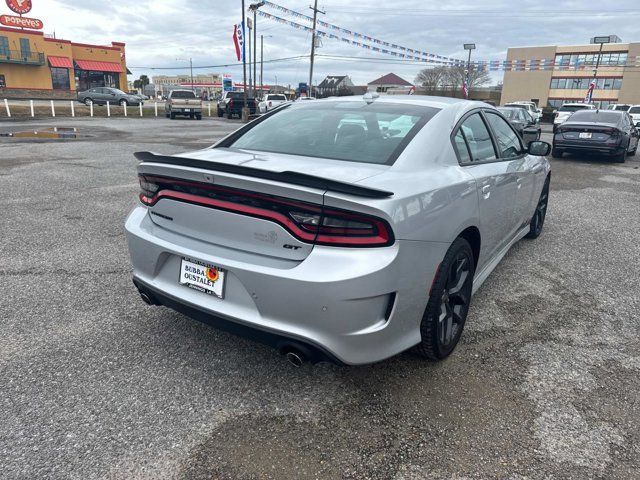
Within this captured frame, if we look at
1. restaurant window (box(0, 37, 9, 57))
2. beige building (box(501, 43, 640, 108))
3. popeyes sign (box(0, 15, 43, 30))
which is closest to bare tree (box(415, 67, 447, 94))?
beige building (box(501, 43, 640, 108))

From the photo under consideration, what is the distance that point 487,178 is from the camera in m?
3.16

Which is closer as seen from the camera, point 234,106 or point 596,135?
point 596,135

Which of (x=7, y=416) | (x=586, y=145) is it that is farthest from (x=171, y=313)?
(x=586, y=145)

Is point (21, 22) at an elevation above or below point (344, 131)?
above

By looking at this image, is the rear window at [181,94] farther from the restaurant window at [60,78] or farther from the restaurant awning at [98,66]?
the restaurant awning at [98,66]

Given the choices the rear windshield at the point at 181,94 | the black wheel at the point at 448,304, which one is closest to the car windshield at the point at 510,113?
Answer: the black wheel at the point at 448,304

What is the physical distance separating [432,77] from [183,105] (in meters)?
55.2

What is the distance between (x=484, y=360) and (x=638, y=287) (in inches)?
86.0

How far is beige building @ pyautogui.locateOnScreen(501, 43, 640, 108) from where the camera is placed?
64.1 m

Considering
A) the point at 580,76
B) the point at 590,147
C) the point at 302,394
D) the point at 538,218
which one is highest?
the point at 580,76

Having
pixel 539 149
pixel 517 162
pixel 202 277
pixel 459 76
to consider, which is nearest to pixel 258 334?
pixel 202 277

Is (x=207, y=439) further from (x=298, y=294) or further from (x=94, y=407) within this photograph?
(x=298, y=294)

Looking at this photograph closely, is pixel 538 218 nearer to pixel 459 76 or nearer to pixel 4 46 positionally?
pixel 4 46

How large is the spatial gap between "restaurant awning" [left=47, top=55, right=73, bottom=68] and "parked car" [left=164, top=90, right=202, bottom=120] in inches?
1129
